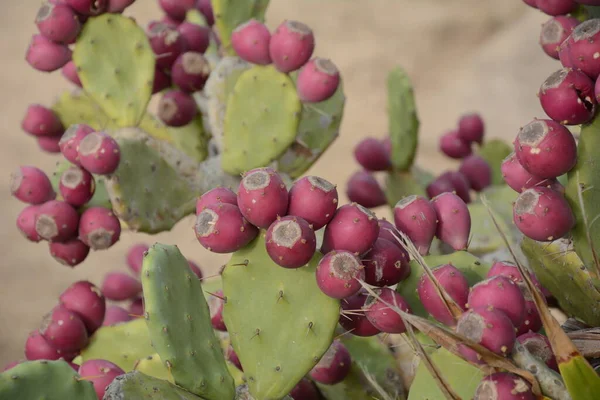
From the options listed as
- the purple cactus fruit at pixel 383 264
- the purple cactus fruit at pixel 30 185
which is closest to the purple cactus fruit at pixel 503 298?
the purple cactus fruit at pixel 383 264

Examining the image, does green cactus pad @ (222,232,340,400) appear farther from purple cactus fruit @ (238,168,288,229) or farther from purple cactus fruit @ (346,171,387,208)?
purple cactus fruit @ (346,171,387,208)

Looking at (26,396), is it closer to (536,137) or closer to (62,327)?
(62,327)

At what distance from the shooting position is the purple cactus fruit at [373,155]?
2357 millimetres

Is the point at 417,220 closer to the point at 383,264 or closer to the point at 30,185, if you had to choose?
the point at 383,264

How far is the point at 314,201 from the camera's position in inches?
44.3

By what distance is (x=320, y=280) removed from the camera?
3.73 ft

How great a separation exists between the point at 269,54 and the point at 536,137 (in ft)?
2.70

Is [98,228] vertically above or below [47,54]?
below

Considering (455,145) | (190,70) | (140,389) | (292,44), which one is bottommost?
(455,145)

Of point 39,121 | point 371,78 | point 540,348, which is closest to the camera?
point 540,348

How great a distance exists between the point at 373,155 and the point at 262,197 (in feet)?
4.21

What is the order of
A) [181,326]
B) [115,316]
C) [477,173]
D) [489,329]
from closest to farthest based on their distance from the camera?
1. [489,329]
2. [181,326]
3. [115,316]
4. [477,173]

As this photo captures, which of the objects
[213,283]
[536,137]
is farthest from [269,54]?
[536,137]

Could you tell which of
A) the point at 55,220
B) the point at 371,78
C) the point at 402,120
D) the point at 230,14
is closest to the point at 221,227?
the point at 55,220
